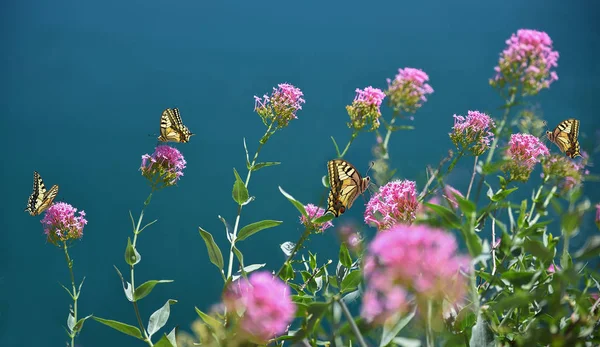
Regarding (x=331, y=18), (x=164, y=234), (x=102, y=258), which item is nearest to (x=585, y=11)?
(x=331, y=18)

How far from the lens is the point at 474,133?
2.76 ft

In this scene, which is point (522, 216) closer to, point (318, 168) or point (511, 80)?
point (511, 80)

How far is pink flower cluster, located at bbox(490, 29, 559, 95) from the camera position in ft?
1.83

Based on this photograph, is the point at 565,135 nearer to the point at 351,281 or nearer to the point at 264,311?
the point at 351,281

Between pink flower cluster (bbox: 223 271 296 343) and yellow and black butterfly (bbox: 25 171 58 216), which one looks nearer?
pink flower cluster (bbox: 223 271 296 343)

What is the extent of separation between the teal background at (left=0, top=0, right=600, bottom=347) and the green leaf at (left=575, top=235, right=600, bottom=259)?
1926 mm

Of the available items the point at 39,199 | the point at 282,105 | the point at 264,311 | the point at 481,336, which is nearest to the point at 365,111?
the point at 282,105

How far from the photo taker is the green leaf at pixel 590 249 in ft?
1.59

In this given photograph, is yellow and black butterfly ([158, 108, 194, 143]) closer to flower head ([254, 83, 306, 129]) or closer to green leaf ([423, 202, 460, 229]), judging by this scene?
flower head ([254, 83, 306, 129])

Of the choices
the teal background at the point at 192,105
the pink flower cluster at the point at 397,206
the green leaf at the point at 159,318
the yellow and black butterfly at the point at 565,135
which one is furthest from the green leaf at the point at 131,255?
the teal background at the point at 192,105

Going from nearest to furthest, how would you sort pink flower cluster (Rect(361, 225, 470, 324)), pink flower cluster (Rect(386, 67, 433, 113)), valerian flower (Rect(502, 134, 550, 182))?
pink flower cluster (Rect(361, 225, 470, 324)), pink flower cluster (Rect(386, 67, 433, 113)), valerian flower (Rect(502, 134, 550, 182))

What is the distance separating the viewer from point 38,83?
8.72ft

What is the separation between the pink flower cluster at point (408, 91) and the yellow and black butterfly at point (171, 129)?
31.1 inches

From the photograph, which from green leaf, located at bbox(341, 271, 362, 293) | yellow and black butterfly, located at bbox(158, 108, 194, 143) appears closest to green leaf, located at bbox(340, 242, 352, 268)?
green leaf, located at bbox(341, 271, 362, 293)
